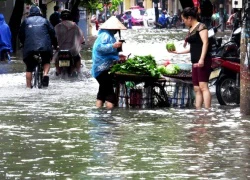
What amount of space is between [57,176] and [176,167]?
123cm

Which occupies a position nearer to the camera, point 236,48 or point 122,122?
point 122,122

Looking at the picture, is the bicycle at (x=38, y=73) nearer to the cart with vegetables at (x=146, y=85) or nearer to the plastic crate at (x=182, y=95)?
the cart with vegetables at (x=146, y=85)

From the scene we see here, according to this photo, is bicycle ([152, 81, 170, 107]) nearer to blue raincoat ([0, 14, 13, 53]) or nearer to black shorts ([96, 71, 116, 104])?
black shorts ([96, 71, 116, 104])

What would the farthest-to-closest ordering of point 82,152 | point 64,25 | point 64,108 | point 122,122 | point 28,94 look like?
point 64,25, point 28,94, point 64,108, point 122,122, point 82,152

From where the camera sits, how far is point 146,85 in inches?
615

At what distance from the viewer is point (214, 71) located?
17.4 metres

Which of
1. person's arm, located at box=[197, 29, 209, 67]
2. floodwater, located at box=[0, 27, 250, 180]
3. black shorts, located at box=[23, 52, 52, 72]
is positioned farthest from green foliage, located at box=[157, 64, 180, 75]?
black shorts, located at box=[23, 52, 52, 72]

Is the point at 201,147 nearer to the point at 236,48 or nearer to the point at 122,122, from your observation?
the point at 122,122

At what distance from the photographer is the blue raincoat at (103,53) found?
621 inches

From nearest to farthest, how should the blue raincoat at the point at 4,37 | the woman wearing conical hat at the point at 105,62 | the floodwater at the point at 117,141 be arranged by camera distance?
1. the floodwater at the point at 117,141
2. the woman wearing conical hat at the point at 105,62
3. the blue raincoat at the point at 4,37

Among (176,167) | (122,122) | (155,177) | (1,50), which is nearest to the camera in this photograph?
(155,177)

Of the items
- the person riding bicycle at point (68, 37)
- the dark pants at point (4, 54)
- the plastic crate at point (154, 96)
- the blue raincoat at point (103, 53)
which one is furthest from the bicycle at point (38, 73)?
the dark pants at point (4, 54)

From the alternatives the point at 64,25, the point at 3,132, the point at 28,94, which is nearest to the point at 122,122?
the point at 3,132

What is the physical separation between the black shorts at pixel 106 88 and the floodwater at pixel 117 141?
0.28 meters
